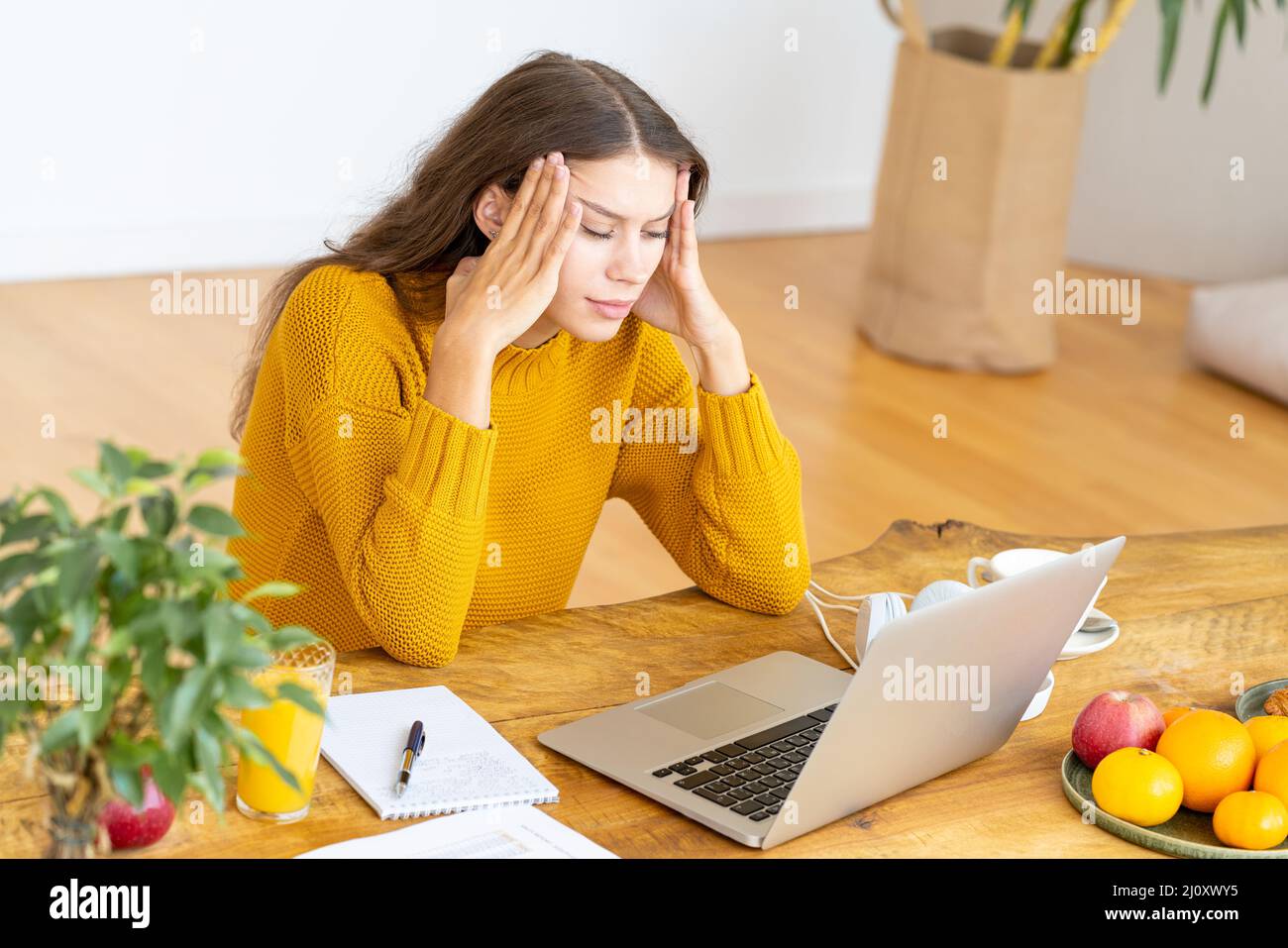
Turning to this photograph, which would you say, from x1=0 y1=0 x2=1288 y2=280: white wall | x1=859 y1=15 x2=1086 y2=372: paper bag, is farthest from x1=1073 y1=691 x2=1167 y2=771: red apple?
x1=859 y1=15 x2=1086 y2=372: paper bag

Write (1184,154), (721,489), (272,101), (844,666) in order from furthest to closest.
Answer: (1184,154) < (272,101) < (721,489) < (844,666)

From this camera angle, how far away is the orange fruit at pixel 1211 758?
1218 millimetres

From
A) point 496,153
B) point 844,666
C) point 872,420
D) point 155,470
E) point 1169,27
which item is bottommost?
point 872,420

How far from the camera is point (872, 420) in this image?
Result: 4082 mm

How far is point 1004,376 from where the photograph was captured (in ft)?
14.8

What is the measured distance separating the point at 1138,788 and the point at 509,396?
2.63 ft

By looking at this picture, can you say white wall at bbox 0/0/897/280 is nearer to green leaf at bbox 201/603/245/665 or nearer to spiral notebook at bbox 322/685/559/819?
spiral notebook at bbox 322/685/559/819

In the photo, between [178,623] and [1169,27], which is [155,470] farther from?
[1169,27]

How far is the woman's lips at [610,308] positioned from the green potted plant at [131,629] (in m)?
0.83

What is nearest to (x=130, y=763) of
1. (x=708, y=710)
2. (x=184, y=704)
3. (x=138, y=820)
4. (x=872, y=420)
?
(x=184, y=704)

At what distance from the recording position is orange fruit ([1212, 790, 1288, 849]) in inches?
46.0

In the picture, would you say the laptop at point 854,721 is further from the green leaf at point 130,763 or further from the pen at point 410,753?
the green leaf at point 130,763

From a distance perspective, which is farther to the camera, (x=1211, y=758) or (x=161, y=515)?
(x=1211, y=758)
